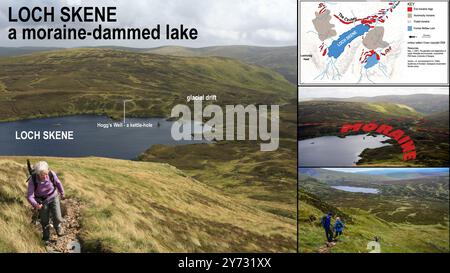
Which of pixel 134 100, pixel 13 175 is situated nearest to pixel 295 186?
pixel 134 100

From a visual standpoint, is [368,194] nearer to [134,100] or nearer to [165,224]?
[165,224]

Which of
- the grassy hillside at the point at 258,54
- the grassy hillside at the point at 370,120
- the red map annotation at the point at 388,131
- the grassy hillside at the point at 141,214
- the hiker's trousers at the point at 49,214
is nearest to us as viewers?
the hiker's trousers at the point at 49,214

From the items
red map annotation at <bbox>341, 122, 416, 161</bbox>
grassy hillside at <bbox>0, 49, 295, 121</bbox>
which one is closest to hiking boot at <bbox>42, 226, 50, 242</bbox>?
grassy hillside at <bbox>0, 49, 295, 121</bbox>

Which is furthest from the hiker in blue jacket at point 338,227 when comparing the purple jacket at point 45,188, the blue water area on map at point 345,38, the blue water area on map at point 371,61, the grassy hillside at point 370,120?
the purple jacket at point 45,188

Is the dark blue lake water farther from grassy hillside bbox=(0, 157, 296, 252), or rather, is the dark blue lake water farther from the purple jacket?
the purple jacket

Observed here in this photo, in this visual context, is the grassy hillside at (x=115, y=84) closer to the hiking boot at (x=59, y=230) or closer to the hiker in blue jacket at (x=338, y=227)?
the hiking boot at (x=59, y=230)
